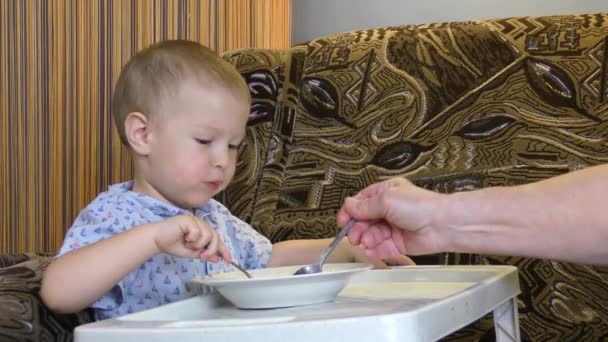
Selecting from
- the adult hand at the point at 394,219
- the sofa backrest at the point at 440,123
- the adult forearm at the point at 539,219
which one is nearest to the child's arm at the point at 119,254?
the adult hand at the point at 394,219

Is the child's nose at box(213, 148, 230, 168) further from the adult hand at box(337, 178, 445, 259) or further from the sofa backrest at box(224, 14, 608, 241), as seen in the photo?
the sofa backrest at box(224, 14, 608, 241)

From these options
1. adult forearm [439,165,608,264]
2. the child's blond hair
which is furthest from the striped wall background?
adult forearm [439,165,608,264]

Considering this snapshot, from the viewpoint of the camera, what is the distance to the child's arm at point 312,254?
1345 mm

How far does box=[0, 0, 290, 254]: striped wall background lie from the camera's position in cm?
212

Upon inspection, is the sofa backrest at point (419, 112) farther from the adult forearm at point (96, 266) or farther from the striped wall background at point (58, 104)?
the adult forearm at point (96, 266)

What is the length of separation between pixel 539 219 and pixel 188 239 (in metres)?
0.42

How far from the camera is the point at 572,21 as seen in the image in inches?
67.2

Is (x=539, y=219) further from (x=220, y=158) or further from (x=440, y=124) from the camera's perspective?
(x=440, y=124)

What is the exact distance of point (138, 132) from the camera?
Answer: 4.29 feet

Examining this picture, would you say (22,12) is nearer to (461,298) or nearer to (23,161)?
(23,161)

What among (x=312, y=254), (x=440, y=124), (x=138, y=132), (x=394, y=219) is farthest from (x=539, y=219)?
(x=440, y=124)

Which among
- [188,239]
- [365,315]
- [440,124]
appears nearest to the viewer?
[365,315]

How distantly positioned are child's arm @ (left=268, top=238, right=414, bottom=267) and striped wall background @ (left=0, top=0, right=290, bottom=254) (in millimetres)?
936

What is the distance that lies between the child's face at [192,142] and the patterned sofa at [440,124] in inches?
11.9
